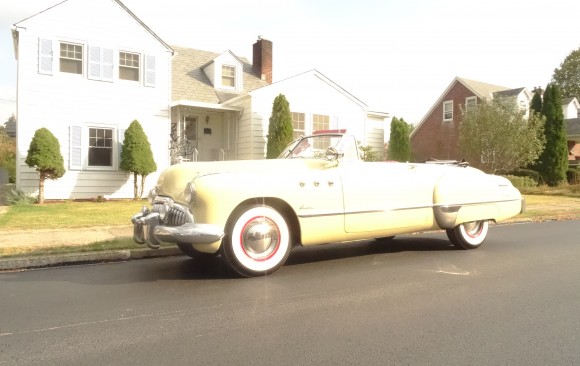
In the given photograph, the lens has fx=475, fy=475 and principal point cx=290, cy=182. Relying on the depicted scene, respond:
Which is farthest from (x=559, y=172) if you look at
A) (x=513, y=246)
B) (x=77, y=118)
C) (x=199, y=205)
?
(x=199, y=205)

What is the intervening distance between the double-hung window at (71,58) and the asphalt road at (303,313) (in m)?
11.5

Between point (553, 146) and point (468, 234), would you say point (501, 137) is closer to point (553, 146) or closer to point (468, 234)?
point (553, 146)

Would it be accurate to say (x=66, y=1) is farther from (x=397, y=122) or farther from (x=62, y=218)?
(x=397, y=122)

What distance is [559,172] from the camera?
2539cm

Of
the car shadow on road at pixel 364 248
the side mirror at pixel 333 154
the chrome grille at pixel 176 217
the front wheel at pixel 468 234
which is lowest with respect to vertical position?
the car shadow on road at pixel 364 248

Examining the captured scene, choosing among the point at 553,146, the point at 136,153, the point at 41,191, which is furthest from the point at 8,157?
the point at 553,146

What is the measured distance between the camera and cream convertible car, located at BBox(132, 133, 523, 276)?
4.75m

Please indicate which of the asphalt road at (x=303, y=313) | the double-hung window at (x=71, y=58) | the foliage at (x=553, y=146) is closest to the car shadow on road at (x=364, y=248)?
the asphalt road at (x=303, y=313)

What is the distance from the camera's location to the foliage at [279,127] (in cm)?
1733

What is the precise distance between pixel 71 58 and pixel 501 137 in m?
17.9

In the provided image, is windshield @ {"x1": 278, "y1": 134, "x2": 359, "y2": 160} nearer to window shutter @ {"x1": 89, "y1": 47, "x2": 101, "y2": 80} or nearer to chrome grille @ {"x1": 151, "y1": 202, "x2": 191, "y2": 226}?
chrome grille @ {"x1": 151, "y1": 202, "x2": 191, "y2": 226}

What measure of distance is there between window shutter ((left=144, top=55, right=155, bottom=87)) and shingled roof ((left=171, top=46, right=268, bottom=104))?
4.21ft

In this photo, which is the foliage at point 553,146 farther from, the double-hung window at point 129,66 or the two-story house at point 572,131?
the double-hung window at point 129,66

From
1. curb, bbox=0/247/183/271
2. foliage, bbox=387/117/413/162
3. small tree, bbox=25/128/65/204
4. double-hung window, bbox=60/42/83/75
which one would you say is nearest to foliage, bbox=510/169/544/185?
foliage, bbox=387/117/413/162
